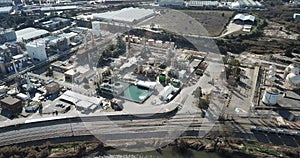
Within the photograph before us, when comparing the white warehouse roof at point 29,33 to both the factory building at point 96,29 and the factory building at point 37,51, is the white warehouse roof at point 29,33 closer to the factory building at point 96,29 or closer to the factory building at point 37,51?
the factory building at point 37,51

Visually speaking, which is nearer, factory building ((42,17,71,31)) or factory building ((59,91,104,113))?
factory building ((59,91,104,113))

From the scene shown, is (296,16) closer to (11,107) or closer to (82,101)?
(82,101)

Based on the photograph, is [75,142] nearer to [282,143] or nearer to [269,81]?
[282,143]

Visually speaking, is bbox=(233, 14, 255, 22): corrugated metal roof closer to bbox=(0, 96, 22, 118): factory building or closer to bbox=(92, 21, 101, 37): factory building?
bbox=(92, 21, 101, 37): factory building

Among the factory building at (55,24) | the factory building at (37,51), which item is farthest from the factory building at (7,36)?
the factory building at (37,51)

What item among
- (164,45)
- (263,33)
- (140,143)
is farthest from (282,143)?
(263,33)

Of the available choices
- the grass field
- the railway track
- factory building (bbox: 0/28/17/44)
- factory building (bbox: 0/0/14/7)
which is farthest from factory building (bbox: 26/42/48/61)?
factory building (bbox: 0/0/14/7)
